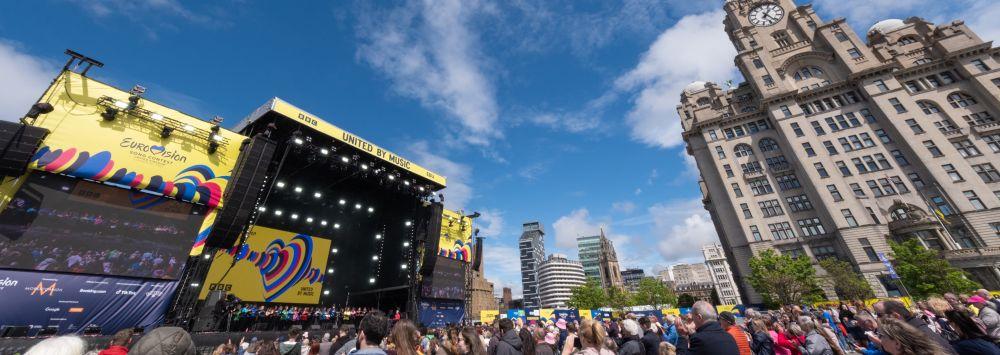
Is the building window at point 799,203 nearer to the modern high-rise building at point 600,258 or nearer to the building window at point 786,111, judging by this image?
the building window at point 786,111

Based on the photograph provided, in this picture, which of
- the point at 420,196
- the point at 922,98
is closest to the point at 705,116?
the point at 922,98

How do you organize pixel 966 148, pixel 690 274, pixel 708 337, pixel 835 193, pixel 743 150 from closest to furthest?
1. pixel 708 337
2. pixel 966 148
3. pixel 835 193
4. pixel 743 150
5. pixel 690 274

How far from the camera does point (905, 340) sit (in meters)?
2.82

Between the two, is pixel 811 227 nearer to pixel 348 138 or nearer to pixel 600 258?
pixel 348 138

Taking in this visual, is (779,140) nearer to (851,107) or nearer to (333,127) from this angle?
(851,107)

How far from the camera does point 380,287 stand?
86.5 ft

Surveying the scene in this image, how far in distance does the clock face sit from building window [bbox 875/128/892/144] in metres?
20.3

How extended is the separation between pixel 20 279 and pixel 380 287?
683 inches

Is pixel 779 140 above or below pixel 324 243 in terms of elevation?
above

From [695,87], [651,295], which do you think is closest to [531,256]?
[651,295]

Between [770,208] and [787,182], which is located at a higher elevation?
[787,182]

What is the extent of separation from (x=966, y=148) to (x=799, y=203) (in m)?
13.9

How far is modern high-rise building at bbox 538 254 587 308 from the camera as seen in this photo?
147163mm

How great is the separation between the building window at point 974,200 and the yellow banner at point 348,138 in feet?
153
